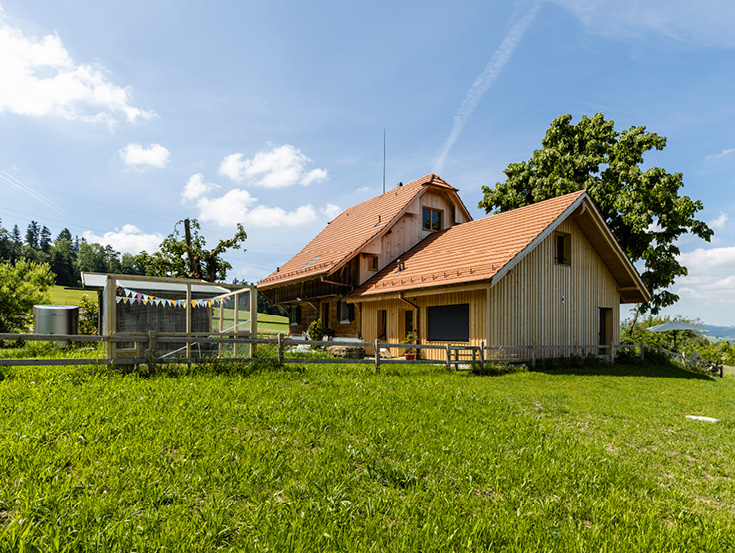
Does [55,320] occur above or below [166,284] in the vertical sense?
below

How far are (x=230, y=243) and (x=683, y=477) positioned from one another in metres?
29.7

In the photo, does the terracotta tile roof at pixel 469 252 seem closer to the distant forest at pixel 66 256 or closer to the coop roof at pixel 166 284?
the coop roof at pixel 166 284

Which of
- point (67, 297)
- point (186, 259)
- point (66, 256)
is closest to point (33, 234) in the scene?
point (66, 256)

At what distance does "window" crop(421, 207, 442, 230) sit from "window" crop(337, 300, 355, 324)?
5.84 m

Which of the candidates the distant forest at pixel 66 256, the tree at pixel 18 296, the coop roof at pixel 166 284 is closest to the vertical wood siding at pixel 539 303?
the coop roof at pixel 166 284

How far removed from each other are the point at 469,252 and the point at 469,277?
114 inches

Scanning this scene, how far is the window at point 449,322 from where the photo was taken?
17.1 metres

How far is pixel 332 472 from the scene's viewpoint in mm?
4844

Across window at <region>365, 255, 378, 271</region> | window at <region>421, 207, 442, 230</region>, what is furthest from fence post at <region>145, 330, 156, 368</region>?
window at <region>421, 207, 442, 230</region>

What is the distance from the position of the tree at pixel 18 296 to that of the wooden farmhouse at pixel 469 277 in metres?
12.1

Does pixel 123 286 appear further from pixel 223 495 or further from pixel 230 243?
pixel 230 243

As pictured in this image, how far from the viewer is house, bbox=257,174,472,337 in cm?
2261

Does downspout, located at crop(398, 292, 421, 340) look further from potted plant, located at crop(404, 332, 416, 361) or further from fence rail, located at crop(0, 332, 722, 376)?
fence rail, located at crop(0, 332, 722, 376)

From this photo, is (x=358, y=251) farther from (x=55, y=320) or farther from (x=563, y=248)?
(x=55, y=320)
